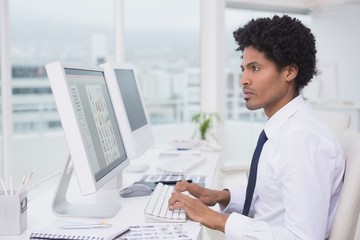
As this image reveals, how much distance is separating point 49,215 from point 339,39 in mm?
3743

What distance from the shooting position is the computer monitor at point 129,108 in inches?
67.0

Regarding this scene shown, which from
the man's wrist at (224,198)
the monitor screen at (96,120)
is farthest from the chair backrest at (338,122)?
the monitor screen at (96,120)

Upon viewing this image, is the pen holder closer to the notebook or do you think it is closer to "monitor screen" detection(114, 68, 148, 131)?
the notebook

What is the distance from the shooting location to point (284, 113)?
1258mm

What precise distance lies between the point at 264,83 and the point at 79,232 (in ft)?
2.34

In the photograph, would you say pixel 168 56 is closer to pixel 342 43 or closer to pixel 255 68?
pixel 342 43

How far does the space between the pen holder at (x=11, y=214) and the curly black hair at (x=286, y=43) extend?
860mm

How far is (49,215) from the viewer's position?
1.32 metres

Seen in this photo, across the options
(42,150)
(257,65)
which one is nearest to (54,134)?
(42,150)

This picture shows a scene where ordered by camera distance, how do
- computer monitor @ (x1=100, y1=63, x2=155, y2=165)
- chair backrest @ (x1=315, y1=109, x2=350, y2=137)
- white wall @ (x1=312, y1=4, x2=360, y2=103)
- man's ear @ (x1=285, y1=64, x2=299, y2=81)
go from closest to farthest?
man's ear @ (x1=285, y1=64, x2=299, y2=81) → computer monitor @ (x1=100, y1=63, x2=155, y2=165) → chair backrest @ (x1=315, y1=109, x2=350, y2=137) → white wall @ (x1=312, y1=4, x2=360, y2=103)

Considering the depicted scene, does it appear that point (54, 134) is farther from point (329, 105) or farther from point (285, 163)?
point (285, 163)

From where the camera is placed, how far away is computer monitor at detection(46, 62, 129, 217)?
3.64ft

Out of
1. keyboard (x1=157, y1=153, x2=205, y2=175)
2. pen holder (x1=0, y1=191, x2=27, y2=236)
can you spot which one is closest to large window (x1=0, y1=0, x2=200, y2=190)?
keyboard (x1=157, y1=153, x2=205, y2=175)

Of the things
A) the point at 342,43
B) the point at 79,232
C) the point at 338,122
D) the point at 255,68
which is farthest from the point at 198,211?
the point at 342,43
